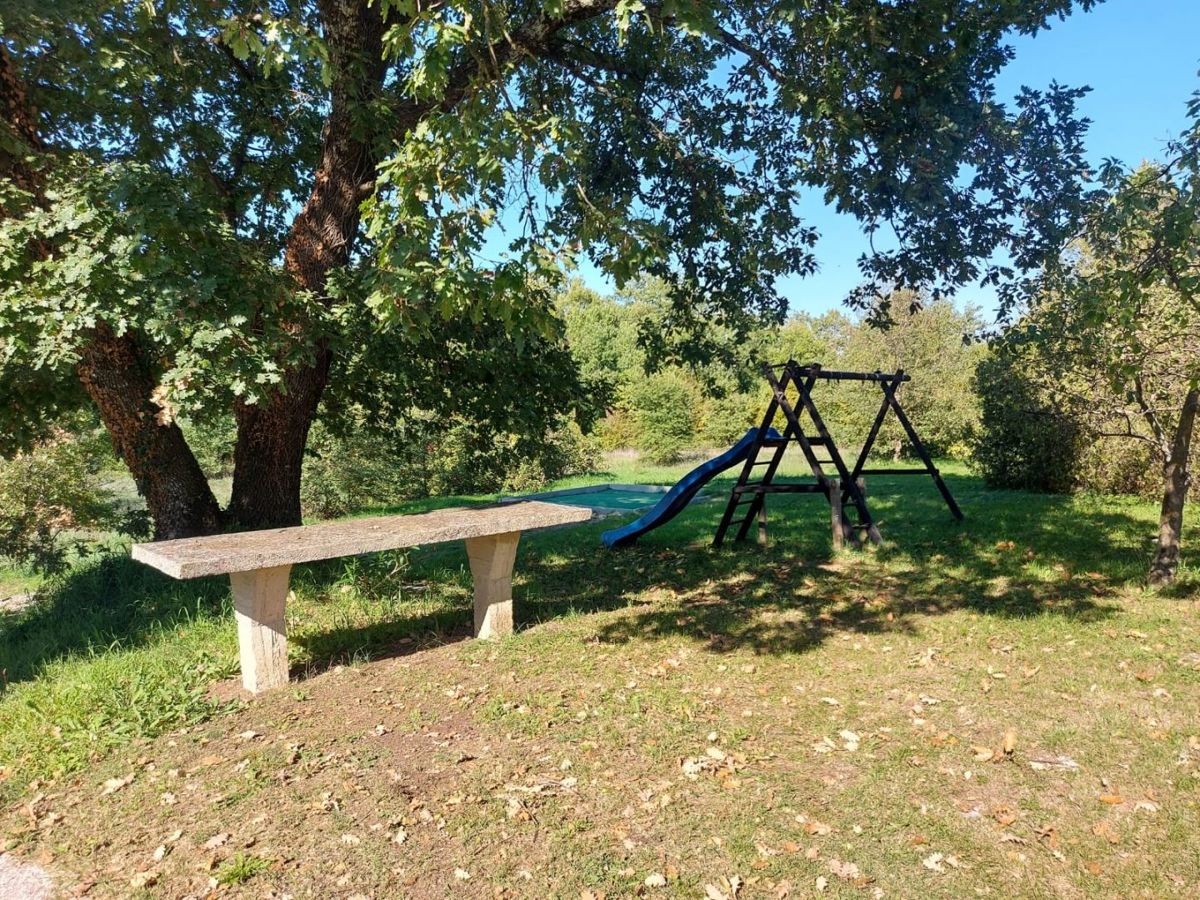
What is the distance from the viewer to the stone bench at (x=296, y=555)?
3.91 metres

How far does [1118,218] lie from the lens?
170 inches

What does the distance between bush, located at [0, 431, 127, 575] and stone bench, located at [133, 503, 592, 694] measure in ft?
22.7

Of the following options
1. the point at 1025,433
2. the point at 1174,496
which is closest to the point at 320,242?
the point at 1174,496

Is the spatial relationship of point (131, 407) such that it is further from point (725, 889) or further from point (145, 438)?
point (725, 889)

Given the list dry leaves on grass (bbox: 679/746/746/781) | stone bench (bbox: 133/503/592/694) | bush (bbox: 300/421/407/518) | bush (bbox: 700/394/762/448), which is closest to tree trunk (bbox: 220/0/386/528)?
stone bench (bbox: 133/503/592/694)

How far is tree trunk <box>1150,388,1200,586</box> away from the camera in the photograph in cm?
536

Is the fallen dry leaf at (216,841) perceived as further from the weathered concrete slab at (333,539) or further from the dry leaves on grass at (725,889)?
the dry leaves on grass at (725,889)

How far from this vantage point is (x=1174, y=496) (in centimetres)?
562

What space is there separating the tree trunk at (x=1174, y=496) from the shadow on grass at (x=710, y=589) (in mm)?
174

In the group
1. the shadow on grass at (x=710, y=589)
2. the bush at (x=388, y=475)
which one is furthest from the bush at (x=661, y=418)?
the shadow on grass at (x=710, y=589)

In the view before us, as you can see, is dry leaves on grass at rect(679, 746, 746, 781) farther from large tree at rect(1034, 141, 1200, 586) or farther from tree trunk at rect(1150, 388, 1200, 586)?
tree trunk at rect(1150, 388, 1200, 586)

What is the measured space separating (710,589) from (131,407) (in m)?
5.11

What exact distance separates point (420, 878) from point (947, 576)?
545cm

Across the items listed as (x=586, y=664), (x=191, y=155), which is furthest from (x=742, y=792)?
(x=191, y=155)
